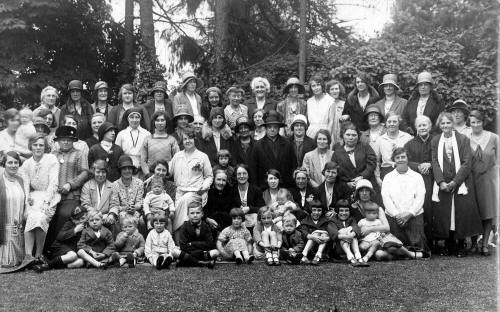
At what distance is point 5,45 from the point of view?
1250 cm

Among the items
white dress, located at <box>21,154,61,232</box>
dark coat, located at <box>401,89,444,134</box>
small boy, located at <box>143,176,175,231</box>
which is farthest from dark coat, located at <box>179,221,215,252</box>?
dark coat, located at <box>401,89,444,134</box>

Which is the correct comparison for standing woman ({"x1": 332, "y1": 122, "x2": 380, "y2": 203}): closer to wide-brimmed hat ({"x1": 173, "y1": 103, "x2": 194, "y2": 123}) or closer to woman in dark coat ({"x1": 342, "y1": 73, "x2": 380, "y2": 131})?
woman in dark coat ({"x1": 342, "y1": 73, "x2": 380, "y2": 131})

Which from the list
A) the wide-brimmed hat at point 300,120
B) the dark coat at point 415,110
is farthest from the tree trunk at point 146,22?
A: the dark coat at point 415,110

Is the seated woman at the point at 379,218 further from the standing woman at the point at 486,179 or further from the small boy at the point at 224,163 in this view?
the small boy at the point at 224,163

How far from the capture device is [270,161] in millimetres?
8625

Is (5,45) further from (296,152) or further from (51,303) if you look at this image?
(51,303)

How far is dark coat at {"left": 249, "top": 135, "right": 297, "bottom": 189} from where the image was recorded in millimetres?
8641

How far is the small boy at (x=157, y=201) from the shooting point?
7766mm

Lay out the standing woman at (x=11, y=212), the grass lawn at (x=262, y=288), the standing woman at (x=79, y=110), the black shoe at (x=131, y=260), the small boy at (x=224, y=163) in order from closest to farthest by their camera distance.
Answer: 1. the grass lawn at (x=262, y=288)
2. the black shoe at (x=131, y=260)
3. the standing woman at (x=11, y=212)
4. the small boy at (x=224, y=163)
5. the standing woman at (x=79, y=110)

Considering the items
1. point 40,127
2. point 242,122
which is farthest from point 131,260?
point 242,122

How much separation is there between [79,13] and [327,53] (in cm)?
567

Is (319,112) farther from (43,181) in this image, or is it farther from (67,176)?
(43,181)

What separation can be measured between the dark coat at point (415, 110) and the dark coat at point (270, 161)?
1776 millimetres

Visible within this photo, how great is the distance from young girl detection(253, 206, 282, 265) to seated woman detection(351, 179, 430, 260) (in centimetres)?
110
